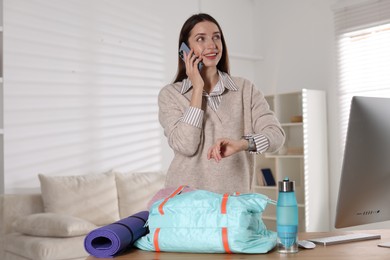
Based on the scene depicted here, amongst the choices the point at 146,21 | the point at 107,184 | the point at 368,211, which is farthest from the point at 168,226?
the point at 146,21

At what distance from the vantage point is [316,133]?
5.14 m

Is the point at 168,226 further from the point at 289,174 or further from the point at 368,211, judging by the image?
the point at 289,174

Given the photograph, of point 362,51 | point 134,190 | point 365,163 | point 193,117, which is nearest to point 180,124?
point 193,117

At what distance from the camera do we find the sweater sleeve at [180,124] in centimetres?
169

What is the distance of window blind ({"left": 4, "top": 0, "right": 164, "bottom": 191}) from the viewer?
165 inches

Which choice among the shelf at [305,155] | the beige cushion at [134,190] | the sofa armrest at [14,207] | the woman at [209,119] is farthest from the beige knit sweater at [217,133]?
the shelf at [305,155]

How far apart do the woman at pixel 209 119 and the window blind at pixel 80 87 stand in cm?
258

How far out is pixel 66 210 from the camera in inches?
155

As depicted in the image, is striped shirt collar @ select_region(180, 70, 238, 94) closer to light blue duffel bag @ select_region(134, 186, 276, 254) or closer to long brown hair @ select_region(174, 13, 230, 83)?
long brown hair @ select_region(174, 13, 230, 83)

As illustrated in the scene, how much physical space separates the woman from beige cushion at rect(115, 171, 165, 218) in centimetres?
251

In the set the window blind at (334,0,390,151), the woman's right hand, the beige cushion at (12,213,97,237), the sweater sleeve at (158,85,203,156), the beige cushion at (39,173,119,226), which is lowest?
the beige cushion at (12,213,97,237)

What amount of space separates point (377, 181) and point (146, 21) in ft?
12.8

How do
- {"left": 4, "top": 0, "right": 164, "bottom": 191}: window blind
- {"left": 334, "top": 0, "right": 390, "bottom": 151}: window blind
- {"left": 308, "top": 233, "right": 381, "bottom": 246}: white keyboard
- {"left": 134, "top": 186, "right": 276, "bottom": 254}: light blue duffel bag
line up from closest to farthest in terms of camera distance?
{"left": 134, "top": 186, "right": 276, "bottom": 254}: light blue duffel bag → {"left": 308, "top": 233, "right": 381, "bottom": 246}: white keyboard → {"left": 4, "top": 0, "right": 164, "bottom": 191}: window blind → {"left": 334, "top": 0, "right": 390, "bottom": 151}: window blind

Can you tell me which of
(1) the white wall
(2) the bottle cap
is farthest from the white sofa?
(2) the bottle cap
